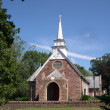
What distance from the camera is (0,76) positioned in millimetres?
11312

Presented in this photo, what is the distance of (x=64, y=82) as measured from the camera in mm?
31422

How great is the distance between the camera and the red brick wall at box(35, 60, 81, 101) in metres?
31.4

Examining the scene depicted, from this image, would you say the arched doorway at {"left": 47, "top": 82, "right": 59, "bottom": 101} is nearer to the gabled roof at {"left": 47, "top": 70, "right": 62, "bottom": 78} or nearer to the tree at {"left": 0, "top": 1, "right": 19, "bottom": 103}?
the gabled roof at {"left": 47, "top": 70, "right": 62, "bottom": 78}

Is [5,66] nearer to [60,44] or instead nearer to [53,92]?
[53,92]

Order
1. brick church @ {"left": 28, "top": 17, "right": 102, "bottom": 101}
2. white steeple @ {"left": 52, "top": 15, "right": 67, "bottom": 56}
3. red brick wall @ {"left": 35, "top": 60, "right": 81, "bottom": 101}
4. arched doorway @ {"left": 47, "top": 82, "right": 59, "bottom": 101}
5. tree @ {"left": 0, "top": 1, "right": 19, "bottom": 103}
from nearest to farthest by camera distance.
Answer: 1. tree @ {"left": 0, "top": 1, "right": 19, "bottom": 103}
2. red brick wall @ {"left": 35, "top": 60, "right": 81, "bottom": 101}
3. brick church @ {"left": 28, "top": 17, "right": 102, "bottom": 101}
4. arched doorway @ {"left": 47, "top": 82, "right": 59, "bottom": 101}
5. white steeple @ {"left": 52, "top": 15, "right": 67, "bottom": 56}

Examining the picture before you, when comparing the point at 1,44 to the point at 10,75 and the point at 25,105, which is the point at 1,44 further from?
the point at 25,105

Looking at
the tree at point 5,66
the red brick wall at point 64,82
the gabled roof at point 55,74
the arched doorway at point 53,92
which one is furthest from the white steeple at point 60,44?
the tree at point 5,66

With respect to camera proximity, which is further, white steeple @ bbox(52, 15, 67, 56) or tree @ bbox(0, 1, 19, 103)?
white steeple @ bbox(52, 15, 67, 56)

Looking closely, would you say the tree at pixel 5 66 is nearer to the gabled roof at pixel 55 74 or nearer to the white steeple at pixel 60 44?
the gabled roof at pixel 55 74

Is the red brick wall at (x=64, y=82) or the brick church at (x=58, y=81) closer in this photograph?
the red brick wall at (x=64, y=82)

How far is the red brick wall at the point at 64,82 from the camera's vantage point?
31.4 meters

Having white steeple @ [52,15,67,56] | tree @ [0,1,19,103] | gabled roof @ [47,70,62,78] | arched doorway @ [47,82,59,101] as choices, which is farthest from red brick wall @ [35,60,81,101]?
tree @ [0,1,19,103]

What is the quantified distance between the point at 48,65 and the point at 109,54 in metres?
53.1

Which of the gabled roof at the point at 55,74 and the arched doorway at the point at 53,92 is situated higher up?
the gabled roof at the point at 55,74
